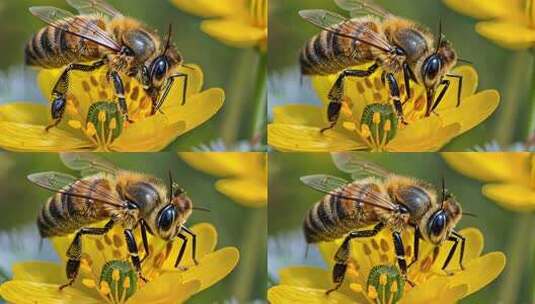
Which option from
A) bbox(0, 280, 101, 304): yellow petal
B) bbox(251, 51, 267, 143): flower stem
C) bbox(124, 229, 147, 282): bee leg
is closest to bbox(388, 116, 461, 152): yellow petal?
bbox(251, 51, 267, 143): flower stem

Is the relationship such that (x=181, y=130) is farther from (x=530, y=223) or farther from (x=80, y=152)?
(x=530, y=223)

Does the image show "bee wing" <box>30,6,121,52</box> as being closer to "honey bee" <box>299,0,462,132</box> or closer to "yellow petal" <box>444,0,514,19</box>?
"honey bee" <box>299,0,462,132</box>

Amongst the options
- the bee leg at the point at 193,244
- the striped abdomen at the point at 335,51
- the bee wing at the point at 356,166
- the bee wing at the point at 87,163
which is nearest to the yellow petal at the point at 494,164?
the bee wing at the point at 356,166

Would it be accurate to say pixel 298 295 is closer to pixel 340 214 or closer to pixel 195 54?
pixel 340 214

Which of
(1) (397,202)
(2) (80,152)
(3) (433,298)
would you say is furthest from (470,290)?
(2) (80,152)

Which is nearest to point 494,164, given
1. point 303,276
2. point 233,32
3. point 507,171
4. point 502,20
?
point 507,171
